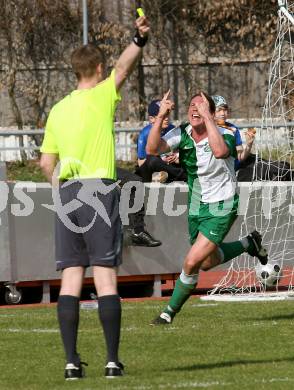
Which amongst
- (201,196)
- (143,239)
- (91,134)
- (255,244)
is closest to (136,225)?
(143,239)

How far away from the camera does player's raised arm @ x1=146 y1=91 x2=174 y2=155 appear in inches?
331

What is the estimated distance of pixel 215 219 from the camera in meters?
9.64

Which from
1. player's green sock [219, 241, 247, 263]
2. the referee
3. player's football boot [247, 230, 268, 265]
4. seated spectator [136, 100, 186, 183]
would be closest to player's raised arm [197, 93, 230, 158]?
player's green sock [219, 241, 247, 263]

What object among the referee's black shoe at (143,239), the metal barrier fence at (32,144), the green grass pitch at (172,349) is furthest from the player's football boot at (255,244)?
the metal barrier fence at (32,144)

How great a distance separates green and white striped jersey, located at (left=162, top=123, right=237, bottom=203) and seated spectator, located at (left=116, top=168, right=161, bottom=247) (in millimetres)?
2494

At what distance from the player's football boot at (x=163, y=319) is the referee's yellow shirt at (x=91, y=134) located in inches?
111

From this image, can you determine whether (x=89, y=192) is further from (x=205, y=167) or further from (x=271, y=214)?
(x=271, y=214)

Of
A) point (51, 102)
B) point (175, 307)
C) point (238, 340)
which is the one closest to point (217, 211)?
point (175, 307)

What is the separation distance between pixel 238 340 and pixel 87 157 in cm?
217

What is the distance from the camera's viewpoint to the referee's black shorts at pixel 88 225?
684cm

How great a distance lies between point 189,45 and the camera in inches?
1020

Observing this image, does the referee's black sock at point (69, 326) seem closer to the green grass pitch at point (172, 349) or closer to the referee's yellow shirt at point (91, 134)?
the green grass pitch at point (172, 349)

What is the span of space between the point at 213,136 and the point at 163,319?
1588 mm

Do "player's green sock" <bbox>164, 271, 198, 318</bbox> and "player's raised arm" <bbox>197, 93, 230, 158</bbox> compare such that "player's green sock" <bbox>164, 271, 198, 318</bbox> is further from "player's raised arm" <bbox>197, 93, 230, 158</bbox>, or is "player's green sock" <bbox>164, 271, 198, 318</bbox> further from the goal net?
the goal net
